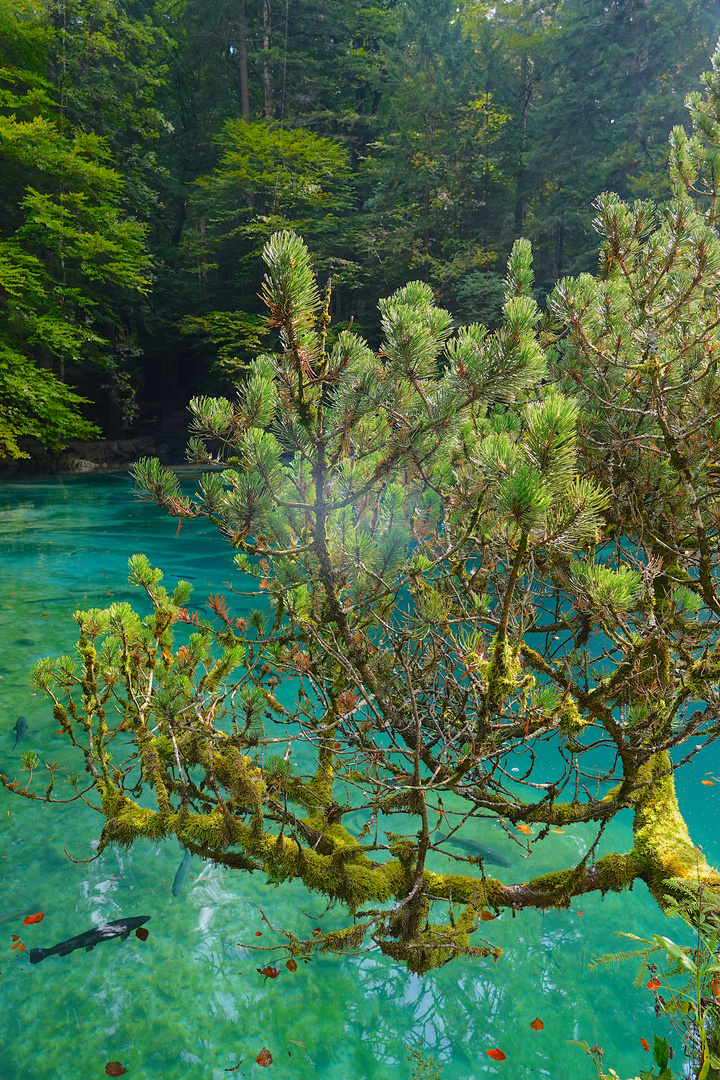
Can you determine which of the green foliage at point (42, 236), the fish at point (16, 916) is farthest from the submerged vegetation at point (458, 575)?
the green foliage at point (42, 236)

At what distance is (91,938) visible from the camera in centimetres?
332

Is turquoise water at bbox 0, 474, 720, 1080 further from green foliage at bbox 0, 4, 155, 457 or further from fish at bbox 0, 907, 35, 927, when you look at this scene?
green foliage at bbox 0, 4, 155, 457

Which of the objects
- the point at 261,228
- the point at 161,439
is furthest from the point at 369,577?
the point at 161,439

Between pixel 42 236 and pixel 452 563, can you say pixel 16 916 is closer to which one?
pixel 452 563

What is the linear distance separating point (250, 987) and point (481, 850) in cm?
171

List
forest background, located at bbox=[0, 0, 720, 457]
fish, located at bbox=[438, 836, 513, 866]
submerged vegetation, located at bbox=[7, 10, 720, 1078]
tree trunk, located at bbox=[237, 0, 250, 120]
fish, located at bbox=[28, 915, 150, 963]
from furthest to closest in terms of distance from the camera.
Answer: tree trunk, located at bbox=[237, 0, 250, 120]
forest background, located at bbox=[0, 0, 720, 457]
fish, located at bbox=[438, 836, 513, 866]
fish, located at bbox=[28, 915, 150, 963]
submerged vegetation, located at bbox=[7, 10, 720, 1078]

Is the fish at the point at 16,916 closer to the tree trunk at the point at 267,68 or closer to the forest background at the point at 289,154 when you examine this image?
the forest background at the point at 289,154

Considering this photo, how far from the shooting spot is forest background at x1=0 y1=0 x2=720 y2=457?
49.8 ft

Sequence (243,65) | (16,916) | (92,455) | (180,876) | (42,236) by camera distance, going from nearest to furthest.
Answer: (16,916) → (180,876) → (42,236) → (92,455) → (243,65)

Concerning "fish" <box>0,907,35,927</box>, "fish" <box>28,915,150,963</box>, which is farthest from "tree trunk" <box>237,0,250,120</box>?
"fish" <box>28,915,150,963</box>

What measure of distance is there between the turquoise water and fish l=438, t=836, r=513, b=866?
11 centimetres

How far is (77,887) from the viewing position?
384 centimetres

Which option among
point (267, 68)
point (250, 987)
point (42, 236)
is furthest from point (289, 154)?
point (250, 987)

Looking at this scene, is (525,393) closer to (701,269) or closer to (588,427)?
(588,427)
